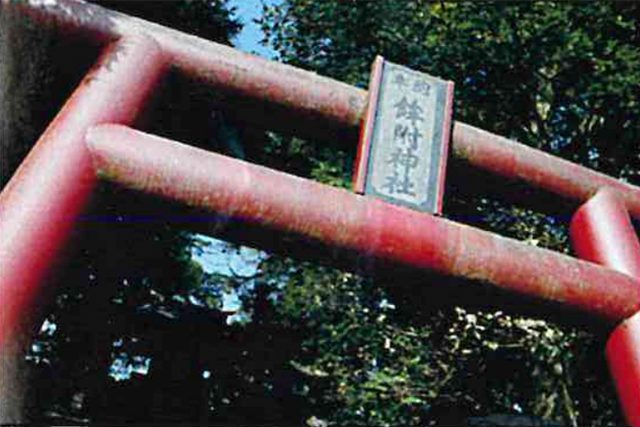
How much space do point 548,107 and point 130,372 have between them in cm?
734

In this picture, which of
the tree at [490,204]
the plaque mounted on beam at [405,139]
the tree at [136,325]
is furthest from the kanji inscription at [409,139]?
the tree at [490,204]

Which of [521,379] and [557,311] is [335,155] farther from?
[557,311]

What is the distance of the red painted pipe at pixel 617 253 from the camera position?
9.96ft

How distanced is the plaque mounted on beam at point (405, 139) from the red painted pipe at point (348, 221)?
21 cm

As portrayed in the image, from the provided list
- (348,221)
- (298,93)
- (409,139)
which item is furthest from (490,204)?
(348,221)

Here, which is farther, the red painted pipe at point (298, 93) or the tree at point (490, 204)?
Answer: the tree at point (490, 204)

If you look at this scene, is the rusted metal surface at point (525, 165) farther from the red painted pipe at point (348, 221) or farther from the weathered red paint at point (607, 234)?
the red painted pipe at point (348, 221)

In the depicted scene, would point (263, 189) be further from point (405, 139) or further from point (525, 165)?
point (525, 165)

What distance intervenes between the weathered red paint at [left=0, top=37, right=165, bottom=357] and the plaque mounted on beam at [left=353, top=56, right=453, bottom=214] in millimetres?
1123

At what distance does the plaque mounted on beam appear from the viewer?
3165 mm

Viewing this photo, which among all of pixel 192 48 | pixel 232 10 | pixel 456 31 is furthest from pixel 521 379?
pixel 232 10

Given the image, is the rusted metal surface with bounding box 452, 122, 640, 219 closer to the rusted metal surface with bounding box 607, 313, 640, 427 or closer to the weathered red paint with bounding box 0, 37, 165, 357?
the rusted metal surface with bounding box 607, 313, 640, 427

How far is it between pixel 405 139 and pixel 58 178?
1.75 m

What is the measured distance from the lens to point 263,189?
2730mm
